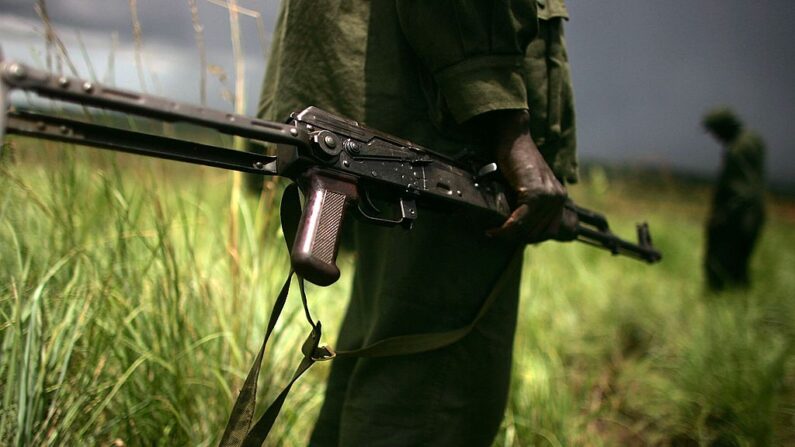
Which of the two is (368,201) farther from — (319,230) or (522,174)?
(522,174)

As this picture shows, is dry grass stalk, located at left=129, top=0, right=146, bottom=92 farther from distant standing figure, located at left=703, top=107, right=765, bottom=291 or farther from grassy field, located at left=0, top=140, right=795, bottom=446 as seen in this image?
distant standing figure, located at left=703, top=107, right=765, bottom=291

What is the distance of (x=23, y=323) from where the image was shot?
1.29m

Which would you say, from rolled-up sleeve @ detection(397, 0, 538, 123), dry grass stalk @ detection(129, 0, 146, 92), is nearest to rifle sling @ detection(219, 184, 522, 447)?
rolled-up sleeve @ detection(397, 0, 538, 123)

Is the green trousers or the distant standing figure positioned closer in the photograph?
the green trousers

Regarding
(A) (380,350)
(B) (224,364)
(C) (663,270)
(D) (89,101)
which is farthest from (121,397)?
(C) (663,270)

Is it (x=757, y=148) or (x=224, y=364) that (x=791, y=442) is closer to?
(x=224, y=364)

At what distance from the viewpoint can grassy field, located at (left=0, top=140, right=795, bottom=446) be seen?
1334mm

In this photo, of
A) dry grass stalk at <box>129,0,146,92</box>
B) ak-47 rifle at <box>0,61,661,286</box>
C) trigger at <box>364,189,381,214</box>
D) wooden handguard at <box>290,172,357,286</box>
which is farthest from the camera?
dry grass stalk at <box>129,0,146,92</box>

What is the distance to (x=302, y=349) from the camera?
1.14m

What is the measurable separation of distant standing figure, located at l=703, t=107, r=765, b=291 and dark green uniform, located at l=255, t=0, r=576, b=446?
10.5 ft

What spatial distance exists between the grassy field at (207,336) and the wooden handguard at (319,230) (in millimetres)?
646

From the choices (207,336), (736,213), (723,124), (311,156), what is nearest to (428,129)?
(311,156)

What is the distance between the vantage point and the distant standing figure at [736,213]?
4.03 m

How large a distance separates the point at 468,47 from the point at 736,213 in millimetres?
3643
